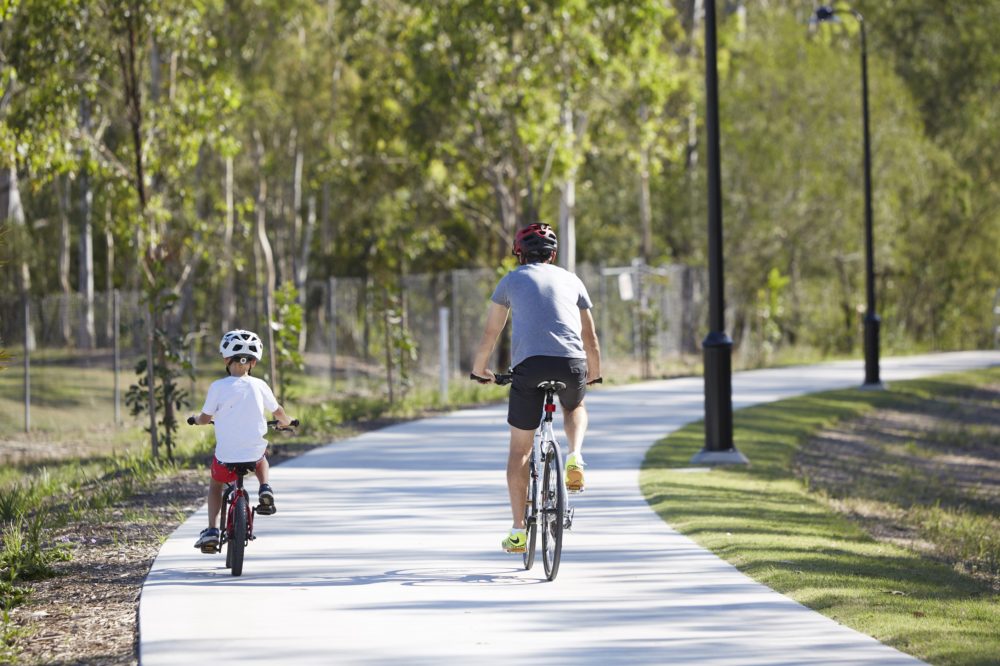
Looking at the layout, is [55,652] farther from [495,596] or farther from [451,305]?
[451,305]

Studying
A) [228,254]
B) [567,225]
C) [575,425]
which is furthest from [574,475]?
[228,254]

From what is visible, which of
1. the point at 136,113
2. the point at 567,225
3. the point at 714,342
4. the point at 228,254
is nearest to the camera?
the point at 714,342

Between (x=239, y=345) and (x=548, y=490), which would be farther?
(x=239, y=345)

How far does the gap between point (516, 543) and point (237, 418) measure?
1.78 m

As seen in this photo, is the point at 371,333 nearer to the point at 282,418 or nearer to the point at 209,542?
the point at 282,418

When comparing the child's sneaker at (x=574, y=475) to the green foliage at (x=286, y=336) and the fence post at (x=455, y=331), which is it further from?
the fence post at (x=455, y=331)

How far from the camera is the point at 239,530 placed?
30.5 ft

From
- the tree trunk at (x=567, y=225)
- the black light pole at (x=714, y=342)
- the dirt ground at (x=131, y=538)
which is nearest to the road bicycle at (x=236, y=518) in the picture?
the dirt ground at (x=131, y=538)

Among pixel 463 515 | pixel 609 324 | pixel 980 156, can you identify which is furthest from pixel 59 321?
pixel 980 156

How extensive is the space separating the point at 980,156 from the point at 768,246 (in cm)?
1040

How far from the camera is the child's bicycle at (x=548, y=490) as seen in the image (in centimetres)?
916

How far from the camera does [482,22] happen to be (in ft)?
95.3

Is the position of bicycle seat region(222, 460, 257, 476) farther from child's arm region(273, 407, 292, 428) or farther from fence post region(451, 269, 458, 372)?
fence post region(451, 269, 458, 372)

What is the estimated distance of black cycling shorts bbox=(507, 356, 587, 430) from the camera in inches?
363
